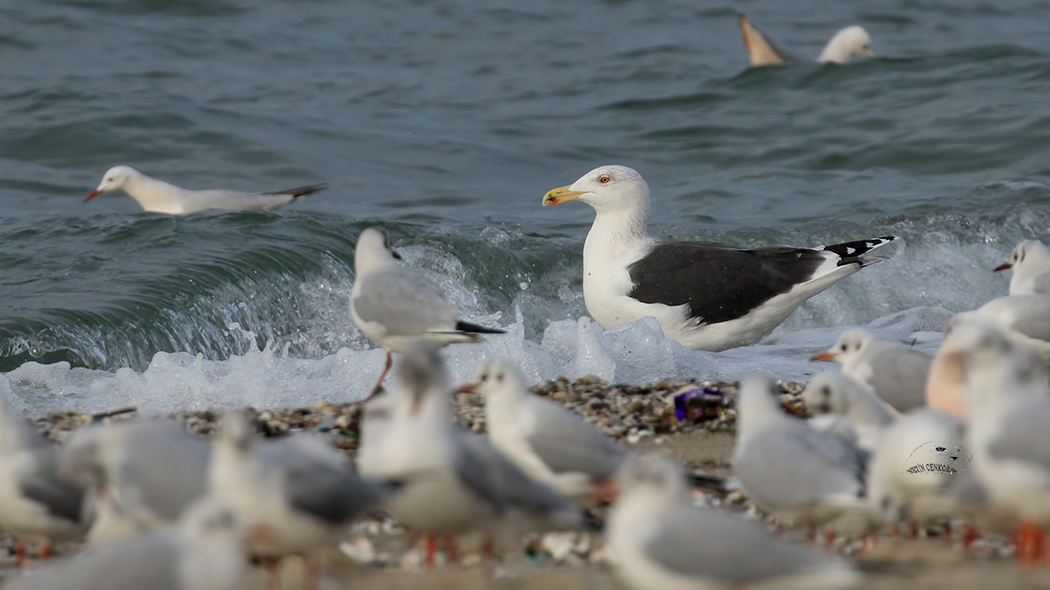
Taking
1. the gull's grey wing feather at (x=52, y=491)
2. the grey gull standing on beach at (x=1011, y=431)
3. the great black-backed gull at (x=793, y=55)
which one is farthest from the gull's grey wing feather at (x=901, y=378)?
the great black-backed gull at (x=793, y=55)

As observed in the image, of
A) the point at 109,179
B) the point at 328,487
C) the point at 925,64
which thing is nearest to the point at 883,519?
the point at 328,487

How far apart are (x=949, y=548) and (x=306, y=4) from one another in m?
15.0

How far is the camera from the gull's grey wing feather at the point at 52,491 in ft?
13.4

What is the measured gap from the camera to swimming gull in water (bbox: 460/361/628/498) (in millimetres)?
4258

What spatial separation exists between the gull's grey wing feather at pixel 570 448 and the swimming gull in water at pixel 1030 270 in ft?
12.0

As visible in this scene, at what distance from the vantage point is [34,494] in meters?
4.08

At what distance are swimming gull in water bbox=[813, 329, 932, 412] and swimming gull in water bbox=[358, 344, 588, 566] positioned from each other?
1.92m

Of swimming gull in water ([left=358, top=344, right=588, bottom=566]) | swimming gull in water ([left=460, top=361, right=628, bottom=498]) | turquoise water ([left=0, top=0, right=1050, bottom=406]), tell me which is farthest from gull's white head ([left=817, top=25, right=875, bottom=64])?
swimming gull in water ([left=358, top=344, right=588, bottom=566])

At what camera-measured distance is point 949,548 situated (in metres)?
4.24

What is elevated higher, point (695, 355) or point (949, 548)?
point (695, 355)

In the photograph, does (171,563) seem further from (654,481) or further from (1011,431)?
(1011,431)

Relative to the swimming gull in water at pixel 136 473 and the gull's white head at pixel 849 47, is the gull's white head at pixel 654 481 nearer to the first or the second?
the swimming gull in water at pixel 136 473

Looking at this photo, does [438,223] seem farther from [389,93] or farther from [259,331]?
[389,93]

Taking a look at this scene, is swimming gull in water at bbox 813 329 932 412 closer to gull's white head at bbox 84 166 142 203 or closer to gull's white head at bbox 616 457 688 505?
gull's white head at bbox 616 457 688 505
